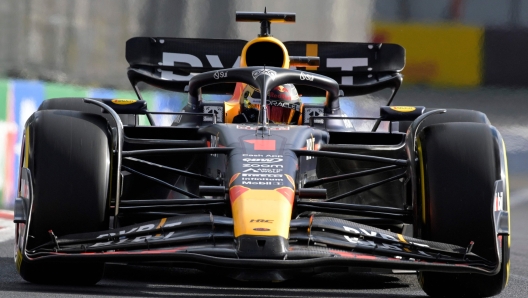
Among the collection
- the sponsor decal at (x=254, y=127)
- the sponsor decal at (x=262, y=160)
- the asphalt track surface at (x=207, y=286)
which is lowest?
the asphalt track surface at (x=207, y=286)

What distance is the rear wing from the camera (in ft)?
29.6

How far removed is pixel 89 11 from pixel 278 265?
364 inches

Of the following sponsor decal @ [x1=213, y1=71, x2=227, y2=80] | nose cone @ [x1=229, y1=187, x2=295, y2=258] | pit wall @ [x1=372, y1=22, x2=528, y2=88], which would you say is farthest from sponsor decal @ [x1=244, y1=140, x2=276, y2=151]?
pit wall @ [x1=372, y1=22, x2=528, y2=88]

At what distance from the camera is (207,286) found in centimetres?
538

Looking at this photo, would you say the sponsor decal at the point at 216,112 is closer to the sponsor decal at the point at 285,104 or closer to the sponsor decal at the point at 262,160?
the sponsor decal at the point at 285,104

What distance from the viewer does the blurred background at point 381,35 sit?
12961 millimetres

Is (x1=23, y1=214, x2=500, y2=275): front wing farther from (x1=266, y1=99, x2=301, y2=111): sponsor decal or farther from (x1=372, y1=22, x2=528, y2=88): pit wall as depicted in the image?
(x1=372, y1=22, x2=528, y2=88): pit wall

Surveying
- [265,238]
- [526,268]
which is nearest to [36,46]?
[526,268]

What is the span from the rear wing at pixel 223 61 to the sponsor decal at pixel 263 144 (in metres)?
3.46

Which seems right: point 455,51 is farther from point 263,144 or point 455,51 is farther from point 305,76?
point 263,144

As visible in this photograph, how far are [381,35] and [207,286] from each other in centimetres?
887

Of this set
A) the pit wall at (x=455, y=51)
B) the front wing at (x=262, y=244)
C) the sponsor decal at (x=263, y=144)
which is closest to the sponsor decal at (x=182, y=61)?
the sponsor decal at (x=263, y=144)

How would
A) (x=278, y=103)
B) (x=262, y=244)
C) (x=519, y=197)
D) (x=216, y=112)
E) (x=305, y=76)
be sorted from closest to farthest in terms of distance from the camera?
(x=262, y=244) → (x=305, y=76) → (x=278, y=103) → (x=216, y=112) → (x=519, y=197)

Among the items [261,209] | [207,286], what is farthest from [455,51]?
[261,209]
